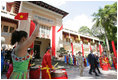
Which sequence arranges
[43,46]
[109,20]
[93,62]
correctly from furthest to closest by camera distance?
[43,46] → [109,20] → [93,62]

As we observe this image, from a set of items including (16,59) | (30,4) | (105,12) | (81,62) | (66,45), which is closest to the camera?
(16,59)

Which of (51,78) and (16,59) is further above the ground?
(16,59)

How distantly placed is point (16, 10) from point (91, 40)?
18714mm

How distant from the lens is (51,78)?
2500mm

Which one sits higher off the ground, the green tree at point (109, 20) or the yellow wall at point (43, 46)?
the green tree at point (109, 20)

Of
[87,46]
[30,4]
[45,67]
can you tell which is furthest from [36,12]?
[87,46]

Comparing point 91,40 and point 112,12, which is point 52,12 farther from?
point 91,40

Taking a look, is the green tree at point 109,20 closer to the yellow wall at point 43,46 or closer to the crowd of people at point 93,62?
the crowd of people at point 93,62

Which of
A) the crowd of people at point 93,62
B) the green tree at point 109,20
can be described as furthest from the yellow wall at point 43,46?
the green tree at point 109,20

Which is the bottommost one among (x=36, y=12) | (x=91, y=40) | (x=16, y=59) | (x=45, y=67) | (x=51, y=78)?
(x=51, y=78)

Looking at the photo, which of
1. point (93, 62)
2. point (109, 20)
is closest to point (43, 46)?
point (93, 62)

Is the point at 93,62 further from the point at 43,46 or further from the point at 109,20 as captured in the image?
the point at 109,20

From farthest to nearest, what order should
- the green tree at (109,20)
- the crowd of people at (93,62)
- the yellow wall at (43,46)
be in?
1. the yellow wall at (43,46)
2. the green tree at (109,20)
3. the crowd of people at (93,62)

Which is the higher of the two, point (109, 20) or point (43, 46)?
point (109, 20)
